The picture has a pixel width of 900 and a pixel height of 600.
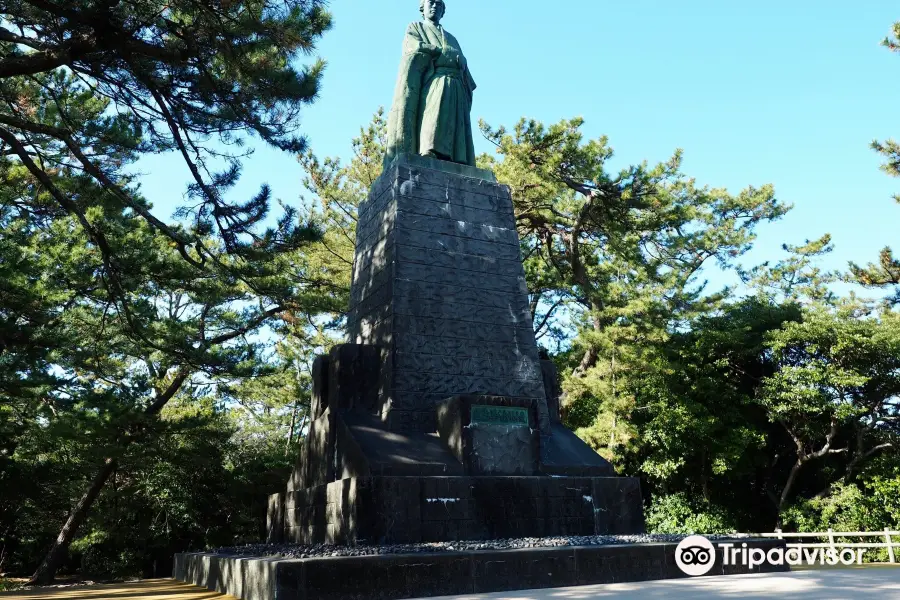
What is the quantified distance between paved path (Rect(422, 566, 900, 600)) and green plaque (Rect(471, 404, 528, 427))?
1782mm

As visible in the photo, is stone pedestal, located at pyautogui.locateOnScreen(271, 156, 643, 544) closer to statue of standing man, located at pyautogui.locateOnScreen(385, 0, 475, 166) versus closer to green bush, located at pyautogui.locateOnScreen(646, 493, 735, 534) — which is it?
statue of standing man, located at pyautogui.locateOnScreen(385, 0, 475, 166)

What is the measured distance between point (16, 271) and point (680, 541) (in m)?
7.50

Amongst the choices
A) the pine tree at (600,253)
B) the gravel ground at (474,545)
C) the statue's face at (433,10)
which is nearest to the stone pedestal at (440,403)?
the gravel ground at (474,545)

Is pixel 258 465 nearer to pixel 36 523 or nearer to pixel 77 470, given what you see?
pixel 77 470

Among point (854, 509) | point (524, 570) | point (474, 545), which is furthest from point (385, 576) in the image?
point (854, 509)

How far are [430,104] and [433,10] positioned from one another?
1.33 metres

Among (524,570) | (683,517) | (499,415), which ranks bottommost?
(683,517)

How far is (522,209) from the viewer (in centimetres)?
1415

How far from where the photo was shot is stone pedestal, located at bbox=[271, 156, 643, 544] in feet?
17.9

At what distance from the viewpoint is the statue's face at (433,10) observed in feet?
26.9

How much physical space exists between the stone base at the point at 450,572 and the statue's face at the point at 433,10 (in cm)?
617

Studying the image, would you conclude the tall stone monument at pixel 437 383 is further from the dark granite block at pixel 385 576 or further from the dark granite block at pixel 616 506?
the dark granite block at pixel 385 576

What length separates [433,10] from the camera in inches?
323

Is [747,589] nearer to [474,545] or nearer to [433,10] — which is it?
[474,545]
